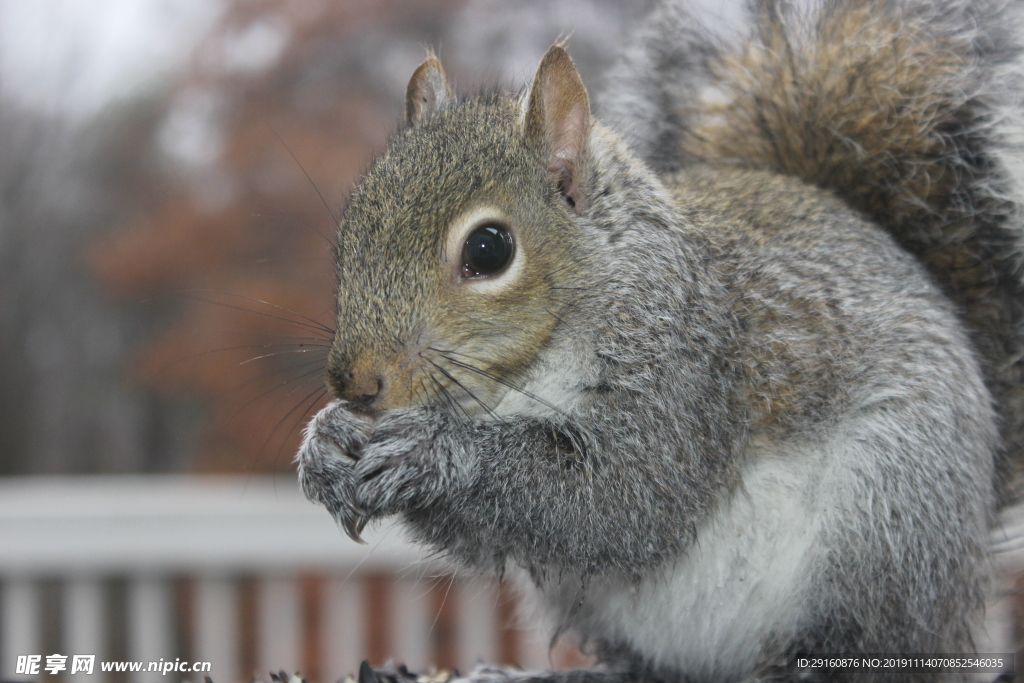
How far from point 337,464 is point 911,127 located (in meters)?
1.08

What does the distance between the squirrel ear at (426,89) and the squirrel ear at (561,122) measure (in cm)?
26

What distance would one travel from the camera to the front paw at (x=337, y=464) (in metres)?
1.09

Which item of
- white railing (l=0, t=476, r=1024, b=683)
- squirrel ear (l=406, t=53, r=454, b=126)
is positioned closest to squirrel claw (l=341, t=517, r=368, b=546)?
squirrel ear (l=406, t=53, r=454, b=126)

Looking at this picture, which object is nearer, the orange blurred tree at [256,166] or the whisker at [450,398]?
the whisker at [450,398]

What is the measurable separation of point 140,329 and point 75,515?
183 cm

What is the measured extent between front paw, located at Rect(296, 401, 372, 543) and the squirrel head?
0.09m

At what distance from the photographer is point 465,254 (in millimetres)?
1053

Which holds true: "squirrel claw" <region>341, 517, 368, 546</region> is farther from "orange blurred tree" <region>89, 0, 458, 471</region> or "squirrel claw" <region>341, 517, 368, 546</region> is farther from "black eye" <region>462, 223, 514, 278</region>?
"orange blurred tree" <region>89, 0, 458, 471</region>

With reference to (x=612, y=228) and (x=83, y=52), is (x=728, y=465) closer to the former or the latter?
(x=612, y=228)

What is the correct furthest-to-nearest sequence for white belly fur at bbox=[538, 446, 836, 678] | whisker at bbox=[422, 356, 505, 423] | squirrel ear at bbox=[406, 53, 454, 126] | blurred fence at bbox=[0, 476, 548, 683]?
blurred fence at bbox=[0, 476, 548, 683]
squirrel ear at bbox=[406, 53, 454, 126]
white belly fur at bbox=[538, 446, 836, 678]
whisker at bbox=[422, 356, 505, 423]

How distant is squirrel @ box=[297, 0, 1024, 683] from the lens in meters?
1.07

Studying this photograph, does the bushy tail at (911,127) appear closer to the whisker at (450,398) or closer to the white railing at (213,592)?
the whisker at (450,398)

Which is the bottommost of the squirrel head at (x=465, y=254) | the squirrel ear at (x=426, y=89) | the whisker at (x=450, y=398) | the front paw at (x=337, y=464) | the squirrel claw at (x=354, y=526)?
the squirrel claw at (x=354, y=526)

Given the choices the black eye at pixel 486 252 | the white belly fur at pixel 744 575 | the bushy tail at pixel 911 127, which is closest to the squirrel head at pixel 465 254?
the black eye at pixel 486 252
